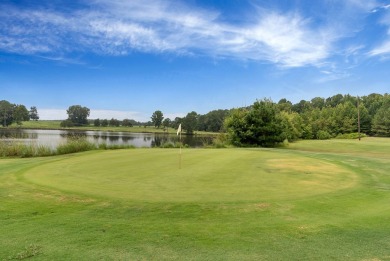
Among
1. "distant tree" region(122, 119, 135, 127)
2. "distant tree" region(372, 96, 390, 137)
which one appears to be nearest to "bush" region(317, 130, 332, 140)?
"distant tree" region(372, 96, 390, 137)

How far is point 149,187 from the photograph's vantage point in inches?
329

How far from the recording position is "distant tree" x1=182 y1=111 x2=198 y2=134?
115625 mm

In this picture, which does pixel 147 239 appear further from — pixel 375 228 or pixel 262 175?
pixel 262 175

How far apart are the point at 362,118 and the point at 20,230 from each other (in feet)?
261

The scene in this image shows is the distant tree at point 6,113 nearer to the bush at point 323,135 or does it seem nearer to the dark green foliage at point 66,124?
the dark green foliage at point 66,124

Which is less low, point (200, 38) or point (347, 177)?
point (200, 38)

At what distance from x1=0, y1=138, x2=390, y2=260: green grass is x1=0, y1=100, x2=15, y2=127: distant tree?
111 meters

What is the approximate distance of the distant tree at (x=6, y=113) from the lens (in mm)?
104188

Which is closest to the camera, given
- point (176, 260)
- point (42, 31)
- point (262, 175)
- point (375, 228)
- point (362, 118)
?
point (176, 260)

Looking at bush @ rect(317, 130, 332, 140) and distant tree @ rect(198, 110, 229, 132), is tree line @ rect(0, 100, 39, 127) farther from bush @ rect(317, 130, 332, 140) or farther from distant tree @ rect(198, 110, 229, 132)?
bush @ rect(317, 130, 332, 140)

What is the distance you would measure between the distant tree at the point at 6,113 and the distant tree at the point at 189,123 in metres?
62.1

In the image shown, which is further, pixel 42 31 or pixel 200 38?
pixel 200 38

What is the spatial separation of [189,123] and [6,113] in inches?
2583

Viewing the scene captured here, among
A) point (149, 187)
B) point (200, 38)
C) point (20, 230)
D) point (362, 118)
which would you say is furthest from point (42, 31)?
point (362, 118)
